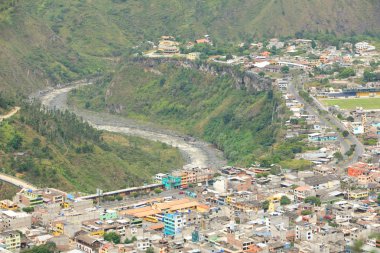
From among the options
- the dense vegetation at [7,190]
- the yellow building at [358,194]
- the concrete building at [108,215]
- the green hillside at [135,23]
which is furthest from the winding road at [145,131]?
the concrete building at [108,215]

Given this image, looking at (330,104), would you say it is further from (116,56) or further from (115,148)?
(116,56)

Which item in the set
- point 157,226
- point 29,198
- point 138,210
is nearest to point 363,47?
point 138,210

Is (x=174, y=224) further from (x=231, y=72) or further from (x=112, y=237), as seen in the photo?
(x=231, y=72)

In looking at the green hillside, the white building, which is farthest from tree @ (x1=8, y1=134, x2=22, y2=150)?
the white building

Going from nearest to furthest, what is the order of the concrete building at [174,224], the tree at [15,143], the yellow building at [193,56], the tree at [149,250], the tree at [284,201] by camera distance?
the tree at [149,250] < the concrete building at [174,224] < the tree at [284,201] < the tree at [15,143] < the yellow building at [193,56]

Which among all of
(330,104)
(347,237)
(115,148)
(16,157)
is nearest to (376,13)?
(330,104)

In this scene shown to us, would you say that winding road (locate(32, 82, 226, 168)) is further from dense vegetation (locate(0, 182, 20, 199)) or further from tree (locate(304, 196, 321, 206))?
tree (locate(304, 196, 321, 206))

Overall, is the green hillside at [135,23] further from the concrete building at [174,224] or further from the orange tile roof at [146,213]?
the concrete building at [174,224]
